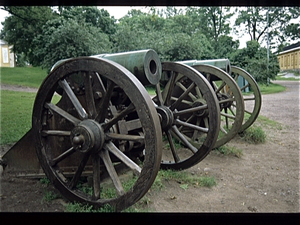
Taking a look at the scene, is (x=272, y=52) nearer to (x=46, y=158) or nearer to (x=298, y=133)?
(x=298, y=133)

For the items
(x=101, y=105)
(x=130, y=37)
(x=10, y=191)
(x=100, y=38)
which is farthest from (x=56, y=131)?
(x=130, y=37)

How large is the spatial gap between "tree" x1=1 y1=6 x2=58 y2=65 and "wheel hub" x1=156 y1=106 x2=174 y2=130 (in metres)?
2.43

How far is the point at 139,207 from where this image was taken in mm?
3289

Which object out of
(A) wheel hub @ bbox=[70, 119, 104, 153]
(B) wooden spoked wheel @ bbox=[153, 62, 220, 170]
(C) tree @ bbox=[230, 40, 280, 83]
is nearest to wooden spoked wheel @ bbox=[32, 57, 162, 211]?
(A) wheel hub @ bbox=[70, 119, 104, 153]

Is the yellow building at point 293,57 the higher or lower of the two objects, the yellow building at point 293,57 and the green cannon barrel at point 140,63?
the higher

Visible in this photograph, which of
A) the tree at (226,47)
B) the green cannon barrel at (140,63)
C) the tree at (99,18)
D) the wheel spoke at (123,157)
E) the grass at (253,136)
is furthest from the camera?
the tree at (226,47)

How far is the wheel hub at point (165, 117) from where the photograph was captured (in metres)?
4.22

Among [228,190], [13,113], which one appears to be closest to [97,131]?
[228,190]

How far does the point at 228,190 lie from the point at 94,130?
2193 mm

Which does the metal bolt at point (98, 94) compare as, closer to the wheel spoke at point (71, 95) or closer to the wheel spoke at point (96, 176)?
the wheel spoke at point (71, 95)

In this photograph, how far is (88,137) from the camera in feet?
8.93

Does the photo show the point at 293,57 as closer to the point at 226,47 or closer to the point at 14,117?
the point at 14,117

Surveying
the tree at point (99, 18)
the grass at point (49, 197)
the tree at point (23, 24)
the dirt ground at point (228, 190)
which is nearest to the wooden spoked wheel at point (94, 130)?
the grass at point (49, 197)
